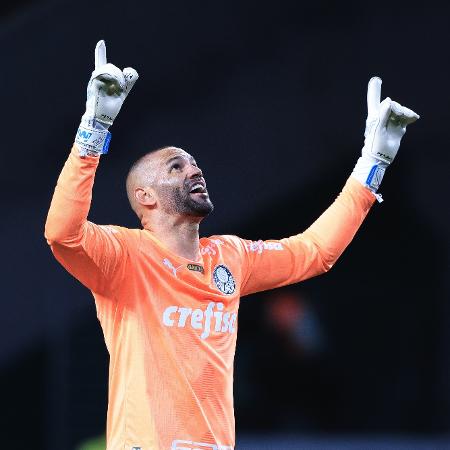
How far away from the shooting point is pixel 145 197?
182 inches

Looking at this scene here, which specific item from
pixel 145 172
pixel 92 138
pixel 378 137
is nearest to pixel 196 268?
pixel 145 172

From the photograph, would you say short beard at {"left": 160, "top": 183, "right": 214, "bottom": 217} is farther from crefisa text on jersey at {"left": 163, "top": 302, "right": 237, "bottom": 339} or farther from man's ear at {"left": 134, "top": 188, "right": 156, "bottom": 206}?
crefisa text on jersey at {"left": 163, "top": 302, "right": 237, "bottom": 339}

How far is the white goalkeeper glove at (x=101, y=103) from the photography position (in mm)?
4082

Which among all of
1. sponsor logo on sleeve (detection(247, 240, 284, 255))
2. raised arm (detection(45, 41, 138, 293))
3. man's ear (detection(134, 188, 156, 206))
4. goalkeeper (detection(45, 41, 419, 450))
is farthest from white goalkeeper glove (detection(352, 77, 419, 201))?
raised arm (detection(45, 41, 138, 293))

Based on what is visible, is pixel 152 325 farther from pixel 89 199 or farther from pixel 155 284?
pixel 89 199

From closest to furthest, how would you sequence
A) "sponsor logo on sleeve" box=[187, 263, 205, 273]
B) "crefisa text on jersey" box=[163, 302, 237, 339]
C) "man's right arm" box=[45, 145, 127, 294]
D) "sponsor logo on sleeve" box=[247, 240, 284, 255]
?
"man's right arm" box=[45, 145, 127, 294], "crefisa text on jersey" box=[163, 302, 237, 339], "sponsor logo on sleeve" box=[187, 263, 205, 273], "sponsor logo on sleeve" box=[247, 240, 284, 255]

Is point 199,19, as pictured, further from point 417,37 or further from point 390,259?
point 390,259

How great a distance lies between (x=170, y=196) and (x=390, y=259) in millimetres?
4596

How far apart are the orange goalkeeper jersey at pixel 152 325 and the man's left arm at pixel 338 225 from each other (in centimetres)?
32

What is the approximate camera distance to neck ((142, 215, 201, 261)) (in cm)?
454

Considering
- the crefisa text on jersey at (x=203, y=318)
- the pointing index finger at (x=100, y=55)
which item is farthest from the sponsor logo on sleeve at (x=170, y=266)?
the pointing index finger at (x=100, y=55)

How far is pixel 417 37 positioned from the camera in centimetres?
880

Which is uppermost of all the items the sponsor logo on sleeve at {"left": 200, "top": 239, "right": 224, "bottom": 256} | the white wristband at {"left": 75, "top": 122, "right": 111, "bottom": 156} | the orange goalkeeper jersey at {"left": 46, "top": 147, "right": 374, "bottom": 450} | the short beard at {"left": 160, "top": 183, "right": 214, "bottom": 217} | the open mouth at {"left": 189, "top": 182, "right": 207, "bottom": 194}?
the white wristband at {"left": 75, "top": 122, "right": 111, "bottom": 156}

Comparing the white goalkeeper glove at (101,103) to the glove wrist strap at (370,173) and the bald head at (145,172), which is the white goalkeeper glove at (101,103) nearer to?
the bald head at (145,172)
